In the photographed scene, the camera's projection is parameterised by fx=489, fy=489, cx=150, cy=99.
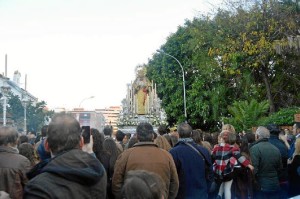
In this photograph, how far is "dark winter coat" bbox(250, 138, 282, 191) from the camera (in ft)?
28.7

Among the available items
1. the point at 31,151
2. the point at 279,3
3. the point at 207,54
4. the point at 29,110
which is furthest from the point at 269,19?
the point at 29,110

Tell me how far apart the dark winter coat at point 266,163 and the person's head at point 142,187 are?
6.11m

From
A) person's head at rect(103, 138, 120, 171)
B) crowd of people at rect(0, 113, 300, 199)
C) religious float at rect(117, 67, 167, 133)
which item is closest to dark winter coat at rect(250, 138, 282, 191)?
crowd of people at rect(0, 113, 300, 199)

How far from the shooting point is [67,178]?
3.39 m

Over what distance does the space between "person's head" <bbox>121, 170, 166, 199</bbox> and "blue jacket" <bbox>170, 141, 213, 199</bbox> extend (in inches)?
157

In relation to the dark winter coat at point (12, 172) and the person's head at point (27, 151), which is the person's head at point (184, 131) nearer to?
the person's head at point (27, 151)

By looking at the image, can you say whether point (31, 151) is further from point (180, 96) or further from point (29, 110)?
point (29, 110)

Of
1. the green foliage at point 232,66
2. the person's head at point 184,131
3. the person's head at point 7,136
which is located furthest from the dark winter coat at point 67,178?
the green foliage at point 232,66

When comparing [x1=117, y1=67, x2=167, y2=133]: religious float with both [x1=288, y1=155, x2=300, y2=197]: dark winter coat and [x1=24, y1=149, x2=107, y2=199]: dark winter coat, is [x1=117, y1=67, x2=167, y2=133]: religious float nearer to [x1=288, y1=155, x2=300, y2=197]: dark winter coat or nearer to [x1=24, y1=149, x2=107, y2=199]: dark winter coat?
[x1=288, y1=155, x2=300, y2=197]: dark winter coat

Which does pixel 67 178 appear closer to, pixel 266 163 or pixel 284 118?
pixel 266 163

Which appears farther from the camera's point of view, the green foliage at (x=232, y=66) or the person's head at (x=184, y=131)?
the green foliage at (x=232, y=66)

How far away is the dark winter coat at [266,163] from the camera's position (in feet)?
28.7

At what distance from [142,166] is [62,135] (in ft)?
8.29

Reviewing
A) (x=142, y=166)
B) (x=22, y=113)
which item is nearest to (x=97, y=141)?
(x=142, y=166)
